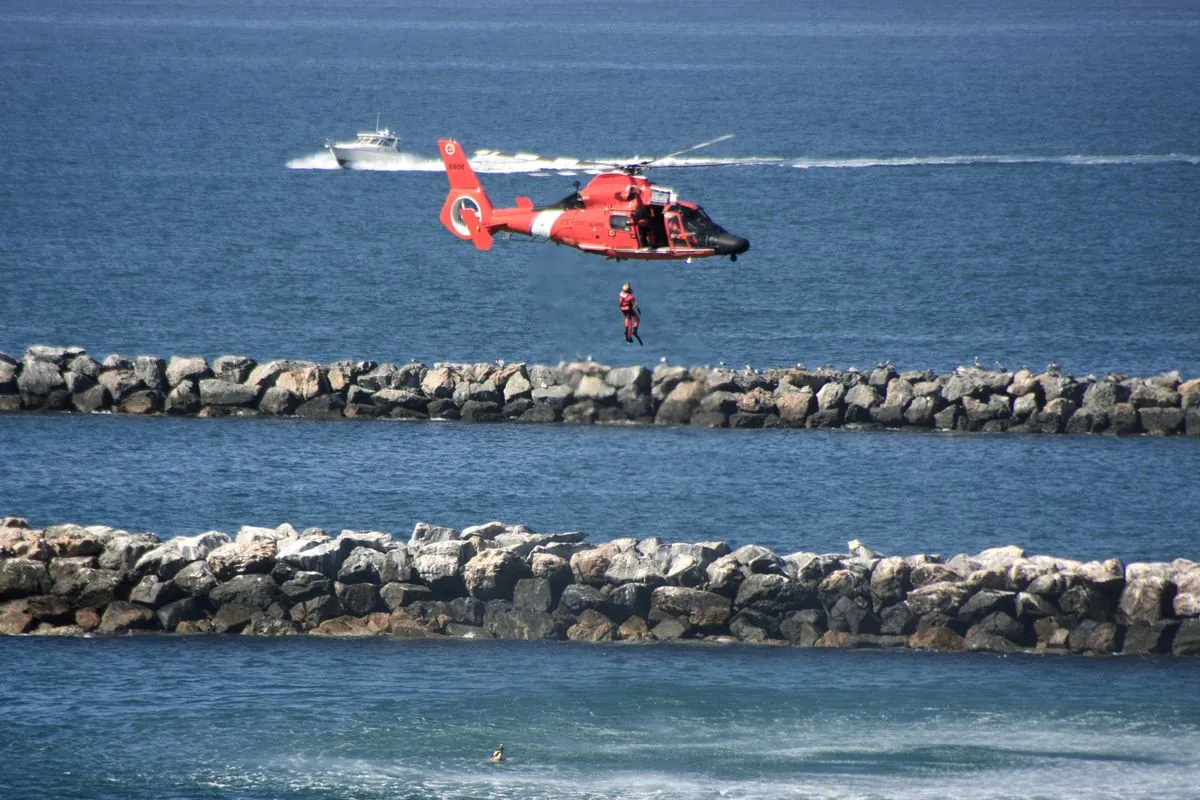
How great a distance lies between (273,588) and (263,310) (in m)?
45.4

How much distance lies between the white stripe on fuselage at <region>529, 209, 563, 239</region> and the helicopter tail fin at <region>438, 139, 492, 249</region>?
1565 millimetres

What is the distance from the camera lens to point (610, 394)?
181 feet

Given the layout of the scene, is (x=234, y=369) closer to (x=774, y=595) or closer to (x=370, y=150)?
(x=774, y=595)

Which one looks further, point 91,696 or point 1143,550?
point 1143,550

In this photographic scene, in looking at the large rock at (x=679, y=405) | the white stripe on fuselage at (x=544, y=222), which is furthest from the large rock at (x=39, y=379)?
the white stripe on fuselage at (x=544, y=222)

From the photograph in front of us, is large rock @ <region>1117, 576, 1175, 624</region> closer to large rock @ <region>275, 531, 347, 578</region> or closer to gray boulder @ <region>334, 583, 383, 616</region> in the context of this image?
gray boulder @ <region>334, 583, 383, 616</region>

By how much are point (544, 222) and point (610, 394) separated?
18.1 m

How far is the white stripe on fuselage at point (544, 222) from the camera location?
1460 inches

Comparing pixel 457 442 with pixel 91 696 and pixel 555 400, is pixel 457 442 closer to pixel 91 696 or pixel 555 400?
pixel 555 400

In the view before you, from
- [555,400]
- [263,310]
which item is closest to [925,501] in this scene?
[555,400]

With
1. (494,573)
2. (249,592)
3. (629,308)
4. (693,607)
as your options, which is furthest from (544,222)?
(249,592)

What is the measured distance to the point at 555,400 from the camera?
181ft

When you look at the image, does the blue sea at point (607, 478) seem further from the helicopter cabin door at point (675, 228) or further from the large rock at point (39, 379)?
the helicopter cabin door at point (675, 228)

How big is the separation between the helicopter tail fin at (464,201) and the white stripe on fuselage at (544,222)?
1565mm
